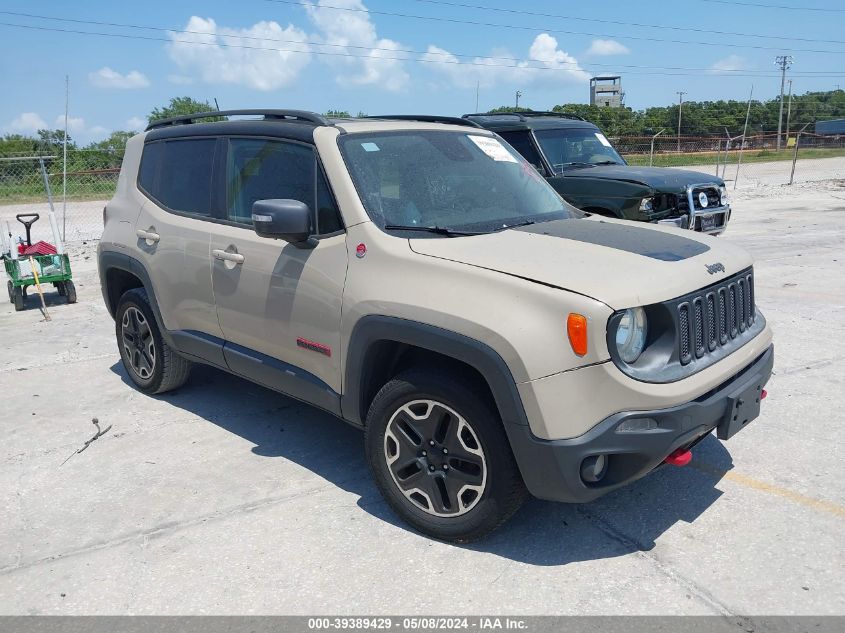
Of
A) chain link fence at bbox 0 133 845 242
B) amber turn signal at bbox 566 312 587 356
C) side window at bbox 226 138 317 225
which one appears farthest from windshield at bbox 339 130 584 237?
chain link fence at bbox 0 133 845 242

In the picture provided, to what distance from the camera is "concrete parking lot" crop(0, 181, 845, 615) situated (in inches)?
122

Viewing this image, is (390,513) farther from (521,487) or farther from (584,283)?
(584,283)

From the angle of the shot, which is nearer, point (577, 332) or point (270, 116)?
point (577, 332)

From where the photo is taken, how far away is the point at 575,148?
10.0 metres

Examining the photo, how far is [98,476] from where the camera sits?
4332 mm

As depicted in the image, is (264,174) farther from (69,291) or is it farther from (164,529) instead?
(69,291)

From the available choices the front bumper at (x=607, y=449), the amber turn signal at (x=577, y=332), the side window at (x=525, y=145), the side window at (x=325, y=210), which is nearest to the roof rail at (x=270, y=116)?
the side window at (x=325, y=210)

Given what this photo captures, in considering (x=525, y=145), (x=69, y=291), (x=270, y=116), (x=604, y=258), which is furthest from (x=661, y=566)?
(x=69, y=291)

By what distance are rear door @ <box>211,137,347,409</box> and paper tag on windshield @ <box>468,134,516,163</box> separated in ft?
3.69

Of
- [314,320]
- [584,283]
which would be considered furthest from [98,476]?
[584,283]

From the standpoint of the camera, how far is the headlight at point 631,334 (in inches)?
121

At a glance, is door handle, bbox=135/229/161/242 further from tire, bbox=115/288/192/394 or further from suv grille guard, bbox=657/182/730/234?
suv grille guard, bbox=657/182/730/234

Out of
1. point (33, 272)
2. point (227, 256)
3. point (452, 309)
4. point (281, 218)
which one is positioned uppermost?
point (281, 218)

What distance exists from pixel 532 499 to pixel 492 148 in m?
2.15
